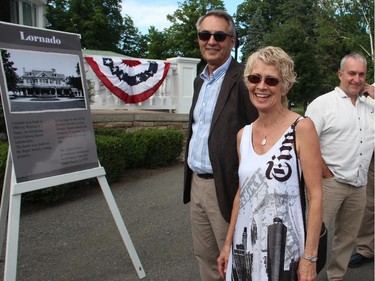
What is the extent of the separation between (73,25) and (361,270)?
34.9 metres

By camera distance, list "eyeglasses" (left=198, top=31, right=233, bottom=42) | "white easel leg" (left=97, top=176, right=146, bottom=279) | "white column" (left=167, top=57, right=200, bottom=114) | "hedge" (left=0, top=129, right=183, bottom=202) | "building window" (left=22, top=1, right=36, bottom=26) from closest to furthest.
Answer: "eyeglasses" (left=198, top=31, right=233, bottom=42) < "white easel leg" (left=97, top=176, right=146, bottom=279) < "hedge" (left=0, top=129, right=183, bottom=202) < "white column" (left=167, top=57, right=200, bottom=114) < "building window" (left=22, top=1, right=36, bottom=26)

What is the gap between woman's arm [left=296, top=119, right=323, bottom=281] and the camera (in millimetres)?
1671

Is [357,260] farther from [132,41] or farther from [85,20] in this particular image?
[132,41]

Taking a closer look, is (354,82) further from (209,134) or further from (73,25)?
(73,25)

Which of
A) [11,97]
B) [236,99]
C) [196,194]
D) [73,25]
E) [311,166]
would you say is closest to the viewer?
[311,166]

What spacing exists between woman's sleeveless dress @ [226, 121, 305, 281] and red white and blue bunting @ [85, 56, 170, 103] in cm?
570

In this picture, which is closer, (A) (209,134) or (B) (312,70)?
(A) (209,134)

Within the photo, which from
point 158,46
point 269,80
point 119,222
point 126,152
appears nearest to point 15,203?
point 119,222

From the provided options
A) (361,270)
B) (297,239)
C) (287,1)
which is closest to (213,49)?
(297,239)

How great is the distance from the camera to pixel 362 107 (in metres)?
3.09

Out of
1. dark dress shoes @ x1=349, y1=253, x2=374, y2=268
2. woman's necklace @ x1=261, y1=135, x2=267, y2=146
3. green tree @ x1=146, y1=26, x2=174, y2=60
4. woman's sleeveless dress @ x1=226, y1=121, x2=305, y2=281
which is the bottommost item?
dark dress shoes @ x1=349, y1=253, x2=374, y2=268

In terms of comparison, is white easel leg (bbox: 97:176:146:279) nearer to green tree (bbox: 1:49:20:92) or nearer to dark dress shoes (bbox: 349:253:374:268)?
green tree (bbox: 1:49:20:92)

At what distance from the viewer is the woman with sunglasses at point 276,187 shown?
66.4 inches

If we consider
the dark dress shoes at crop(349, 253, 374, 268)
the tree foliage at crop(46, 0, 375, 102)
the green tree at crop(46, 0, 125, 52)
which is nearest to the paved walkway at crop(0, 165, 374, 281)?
the dark dress shoes at crop(349, 253, 374, 268)
